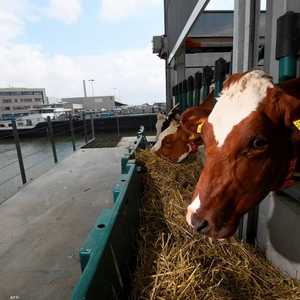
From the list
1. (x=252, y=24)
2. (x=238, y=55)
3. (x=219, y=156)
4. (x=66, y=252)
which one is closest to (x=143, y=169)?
(x=66, y=252)

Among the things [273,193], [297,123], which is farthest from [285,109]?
[273,193]

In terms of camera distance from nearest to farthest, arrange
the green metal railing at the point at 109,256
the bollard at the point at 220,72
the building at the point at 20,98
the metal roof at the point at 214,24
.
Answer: the green metal railing at the point at 109,256
the bollard at the point at 220,72
the metal roof at the point at 214,24
the building at the point at 20,98

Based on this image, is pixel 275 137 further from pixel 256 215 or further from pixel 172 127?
pixel 172 127

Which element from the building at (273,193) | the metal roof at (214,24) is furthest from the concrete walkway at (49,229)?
the metal roof at (214,24)

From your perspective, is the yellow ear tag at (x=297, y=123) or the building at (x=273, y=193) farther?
→ the building at (x=273, y=193)

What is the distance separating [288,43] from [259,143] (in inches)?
20.7

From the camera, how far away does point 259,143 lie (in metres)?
0.98

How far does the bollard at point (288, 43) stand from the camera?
3.78ft

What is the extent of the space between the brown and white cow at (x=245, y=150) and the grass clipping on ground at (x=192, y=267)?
0.44 meters

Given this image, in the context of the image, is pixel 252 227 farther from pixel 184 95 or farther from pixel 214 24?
pixel 214 24

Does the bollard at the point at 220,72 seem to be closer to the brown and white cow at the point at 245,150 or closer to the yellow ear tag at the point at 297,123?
the brown and white cow at the point at 245,150

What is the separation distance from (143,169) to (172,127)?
549 millimetres

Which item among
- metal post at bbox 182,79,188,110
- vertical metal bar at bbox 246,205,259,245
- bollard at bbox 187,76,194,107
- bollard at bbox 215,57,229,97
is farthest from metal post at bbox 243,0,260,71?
metal post at bbox 182,79,188,110

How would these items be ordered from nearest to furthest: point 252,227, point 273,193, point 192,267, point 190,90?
point 192,267 < point 273,193 < point 252,227 < point 190,90
